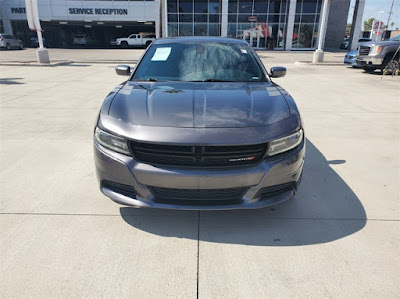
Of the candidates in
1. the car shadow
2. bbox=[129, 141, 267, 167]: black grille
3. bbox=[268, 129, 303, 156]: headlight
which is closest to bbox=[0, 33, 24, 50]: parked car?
the car shadow

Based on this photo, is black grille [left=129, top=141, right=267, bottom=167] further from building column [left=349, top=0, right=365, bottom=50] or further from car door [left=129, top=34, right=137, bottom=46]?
car door [left=129, top=34, right=137, bottom=46]

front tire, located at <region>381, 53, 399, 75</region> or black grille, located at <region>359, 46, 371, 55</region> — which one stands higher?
black grille, located at <region>359, 46, 371, 55</region>

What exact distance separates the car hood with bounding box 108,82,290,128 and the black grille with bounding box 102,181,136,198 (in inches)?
20.6

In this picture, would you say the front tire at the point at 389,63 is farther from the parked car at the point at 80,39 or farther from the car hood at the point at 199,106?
the parked car at the point at 80,39

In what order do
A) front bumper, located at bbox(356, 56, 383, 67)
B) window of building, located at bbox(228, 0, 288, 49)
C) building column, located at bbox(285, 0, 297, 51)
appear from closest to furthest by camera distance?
front bumper, located at bbox(356, 56, 383, 67) < building column, located at bbox(285, 0, 297, 51) < window of building, located at bbox(228, 0, 288, 49)

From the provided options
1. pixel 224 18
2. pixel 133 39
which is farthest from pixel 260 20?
pixel 133 39

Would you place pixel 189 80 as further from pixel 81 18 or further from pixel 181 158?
pixel 81 18

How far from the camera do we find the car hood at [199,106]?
7.93 ft

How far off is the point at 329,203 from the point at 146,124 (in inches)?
80.6

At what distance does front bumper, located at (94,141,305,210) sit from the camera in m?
2.26

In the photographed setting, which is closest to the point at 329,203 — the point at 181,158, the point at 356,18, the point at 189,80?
the point at 181,158

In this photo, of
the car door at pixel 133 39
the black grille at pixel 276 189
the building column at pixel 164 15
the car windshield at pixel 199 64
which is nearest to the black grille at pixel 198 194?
the black grille at pixel 276 189

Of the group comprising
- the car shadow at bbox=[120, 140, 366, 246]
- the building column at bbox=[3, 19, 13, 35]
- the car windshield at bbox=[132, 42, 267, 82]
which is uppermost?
the building column at bbox=[3, 19, 13, 35]

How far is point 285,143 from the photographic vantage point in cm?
247
